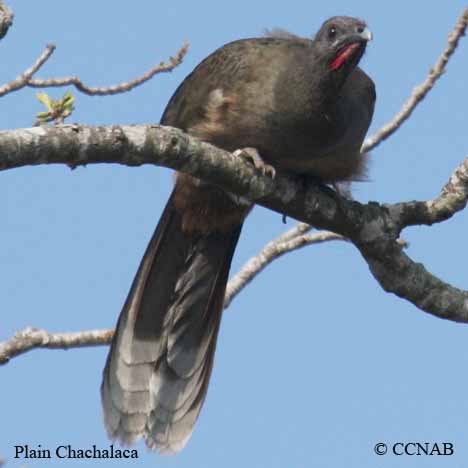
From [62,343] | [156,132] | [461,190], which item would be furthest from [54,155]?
[461,190]

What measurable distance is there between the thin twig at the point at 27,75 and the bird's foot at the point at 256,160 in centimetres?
109

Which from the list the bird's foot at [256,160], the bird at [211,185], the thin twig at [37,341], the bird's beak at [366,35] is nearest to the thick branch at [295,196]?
the bird's foot at [256,160]

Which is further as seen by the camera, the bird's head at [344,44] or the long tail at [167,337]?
the long tail at [167,337]

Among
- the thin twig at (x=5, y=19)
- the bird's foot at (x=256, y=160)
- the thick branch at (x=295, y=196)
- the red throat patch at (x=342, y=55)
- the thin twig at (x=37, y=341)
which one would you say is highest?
the red throat patch at (x=342, y=55)

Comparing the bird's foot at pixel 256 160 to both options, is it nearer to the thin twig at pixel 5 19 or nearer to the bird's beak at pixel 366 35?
the bird's beak at pixel 366 35

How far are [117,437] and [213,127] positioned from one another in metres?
1.84

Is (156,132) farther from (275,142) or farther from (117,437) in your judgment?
(117,437)

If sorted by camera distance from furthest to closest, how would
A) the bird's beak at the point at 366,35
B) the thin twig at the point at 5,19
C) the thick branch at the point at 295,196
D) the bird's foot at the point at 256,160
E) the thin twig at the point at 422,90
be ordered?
the thin twig at the point at 422,90 → the bird's beak at the point at 366,35 → the bird's foot at the point at 256,160 → the thin twig at the point at 5,19 → the thick branch at the point at 295,196

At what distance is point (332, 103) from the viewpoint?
513cm

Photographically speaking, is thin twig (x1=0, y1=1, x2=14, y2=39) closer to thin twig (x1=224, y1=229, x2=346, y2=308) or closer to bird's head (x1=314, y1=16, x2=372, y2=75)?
bird's head (x1=314, y1=16, x2=372, y2=75)

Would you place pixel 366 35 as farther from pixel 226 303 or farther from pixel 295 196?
pixel 226 303

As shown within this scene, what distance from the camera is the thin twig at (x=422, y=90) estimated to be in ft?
17.8

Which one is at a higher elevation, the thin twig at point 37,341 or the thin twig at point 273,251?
the thin twig at point 273,251

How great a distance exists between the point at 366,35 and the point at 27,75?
5.77 ft
